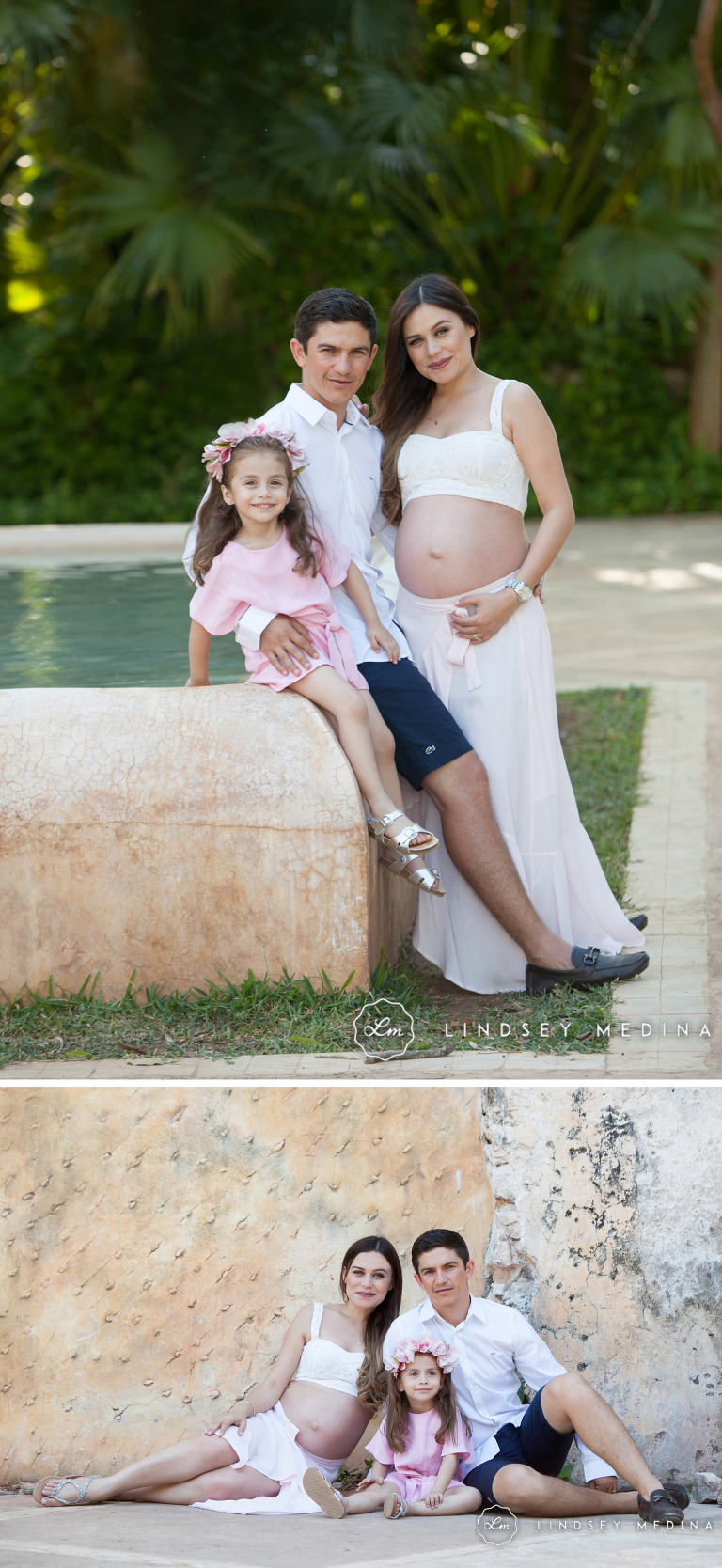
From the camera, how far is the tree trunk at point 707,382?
1277 centimetres

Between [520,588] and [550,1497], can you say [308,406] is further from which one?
[550,1497]

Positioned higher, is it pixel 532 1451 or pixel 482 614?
pixel 482 614

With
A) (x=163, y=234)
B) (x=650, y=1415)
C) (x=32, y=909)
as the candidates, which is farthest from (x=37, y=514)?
(x=650, y=1415)

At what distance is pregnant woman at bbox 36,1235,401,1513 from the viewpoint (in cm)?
357

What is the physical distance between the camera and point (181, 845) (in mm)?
3721

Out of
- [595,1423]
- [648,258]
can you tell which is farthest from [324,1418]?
A: [648,258]

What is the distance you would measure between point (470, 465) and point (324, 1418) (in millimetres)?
2372

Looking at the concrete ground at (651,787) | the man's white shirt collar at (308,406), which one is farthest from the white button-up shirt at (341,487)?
the concrete ground at (651,787)

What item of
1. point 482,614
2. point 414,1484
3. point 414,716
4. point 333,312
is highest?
point 333,312

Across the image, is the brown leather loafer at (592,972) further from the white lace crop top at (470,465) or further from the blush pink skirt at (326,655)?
the white lace crop top at (470,465)

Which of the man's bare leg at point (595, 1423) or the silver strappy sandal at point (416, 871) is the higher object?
Result: the silver strappy sandal at point (416, 871)

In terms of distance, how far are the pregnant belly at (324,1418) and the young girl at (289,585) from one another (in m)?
1.26

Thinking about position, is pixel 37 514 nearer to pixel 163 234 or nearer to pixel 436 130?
pixel 163 234

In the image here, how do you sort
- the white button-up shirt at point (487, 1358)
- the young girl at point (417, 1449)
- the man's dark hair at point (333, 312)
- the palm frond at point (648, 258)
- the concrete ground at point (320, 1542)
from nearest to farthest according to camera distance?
the concrete ground at point (320, 1542) → the young girl at point (417, 1449) → the white button-up shirt at point (487, 1358) → the man's dark hair at point (333, 312) → the palm frond at point (648, 258)
